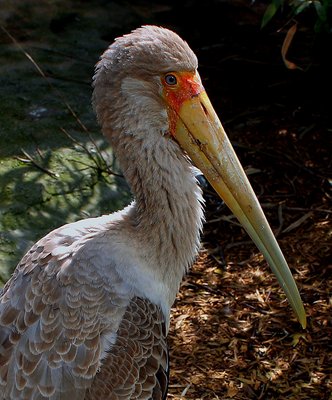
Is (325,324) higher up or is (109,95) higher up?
(109,95)

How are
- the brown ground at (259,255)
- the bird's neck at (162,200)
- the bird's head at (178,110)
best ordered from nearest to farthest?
the bird's head at (178,110), the bird's neck at (162,200), the brown ground at (259,255)

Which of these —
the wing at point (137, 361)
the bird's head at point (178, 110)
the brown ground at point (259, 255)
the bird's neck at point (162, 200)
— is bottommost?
the brown ground at point (259, 255)

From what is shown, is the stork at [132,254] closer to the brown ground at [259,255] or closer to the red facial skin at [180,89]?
the red facial skin at [180,89]

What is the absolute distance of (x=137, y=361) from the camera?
12.7 ft

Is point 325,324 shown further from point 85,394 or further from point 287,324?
point 85,394

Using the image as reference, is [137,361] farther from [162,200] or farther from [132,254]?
[162,200]

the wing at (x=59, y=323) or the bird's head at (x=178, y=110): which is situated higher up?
the bird's head at (x=178, y=110)

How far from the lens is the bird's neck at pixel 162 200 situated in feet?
13.4

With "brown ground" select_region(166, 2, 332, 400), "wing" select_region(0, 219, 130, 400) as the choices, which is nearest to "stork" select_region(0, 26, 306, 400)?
"wing" select_region(0, 219, 130, 400)

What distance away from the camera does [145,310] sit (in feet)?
13.1

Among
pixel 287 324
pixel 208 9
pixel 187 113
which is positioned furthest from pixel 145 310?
pixel 208 9

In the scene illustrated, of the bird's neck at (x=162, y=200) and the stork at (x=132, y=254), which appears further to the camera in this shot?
the bird's neck at (x=162, y=200)

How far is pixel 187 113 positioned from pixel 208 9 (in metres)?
5.67

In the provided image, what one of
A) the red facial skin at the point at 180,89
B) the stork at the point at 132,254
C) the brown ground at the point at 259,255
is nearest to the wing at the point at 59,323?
the stork at the point at 132,254
